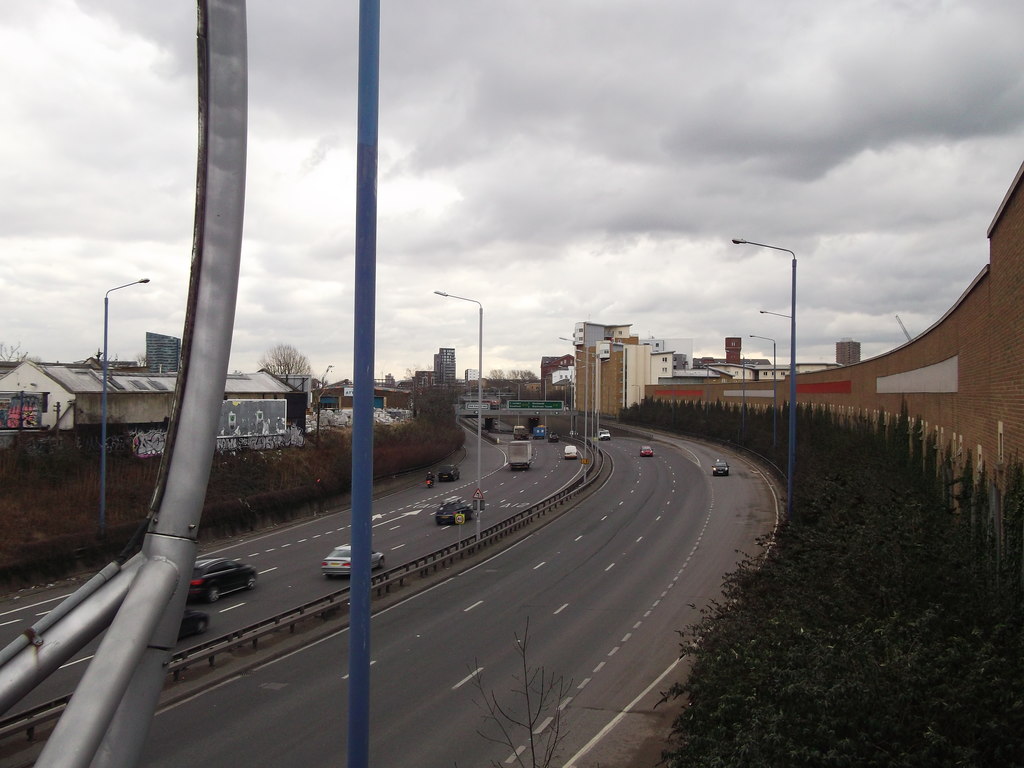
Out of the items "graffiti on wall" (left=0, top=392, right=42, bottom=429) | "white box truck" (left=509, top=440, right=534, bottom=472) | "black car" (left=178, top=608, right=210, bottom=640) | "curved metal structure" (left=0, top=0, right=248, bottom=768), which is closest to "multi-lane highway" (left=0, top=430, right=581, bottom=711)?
"black car" (left=178, top=608, right=210, bottom=640)

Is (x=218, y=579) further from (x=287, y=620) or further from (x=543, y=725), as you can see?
(x=543, y=725)

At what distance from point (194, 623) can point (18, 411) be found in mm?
24004

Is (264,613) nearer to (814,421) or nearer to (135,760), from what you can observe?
(135,760)

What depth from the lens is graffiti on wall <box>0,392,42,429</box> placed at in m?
35.9

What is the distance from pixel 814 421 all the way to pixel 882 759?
4930cm

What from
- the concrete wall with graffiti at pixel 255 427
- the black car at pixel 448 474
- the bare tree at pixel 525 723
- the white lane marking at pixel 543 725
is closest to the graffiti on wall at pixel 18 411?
the concrete wall with graffiti at pixel 255 427

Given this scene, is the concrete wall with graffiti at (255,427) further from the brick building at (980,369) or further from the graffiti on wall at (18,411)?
the brick building at (980,369)

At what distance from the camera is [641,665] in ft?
53.9

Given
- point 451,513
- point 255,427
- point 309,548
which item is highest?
point 255,427

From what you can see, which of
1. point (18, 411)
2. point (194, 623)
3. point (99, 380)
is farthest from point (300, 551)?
point (99, 380)

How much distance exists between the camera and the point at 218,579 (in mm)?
22000

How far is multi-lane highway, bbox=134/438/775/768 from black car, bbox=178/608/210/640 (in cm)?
286

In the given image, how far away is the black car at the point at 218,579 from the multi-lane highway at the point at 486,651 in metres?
0.53

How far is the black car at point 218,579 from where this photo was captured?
21.5 m
